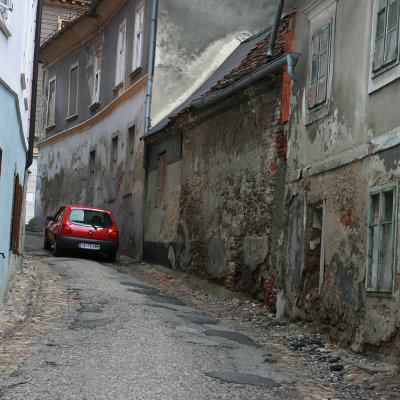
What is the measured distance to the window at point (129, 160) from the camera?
23.3 m

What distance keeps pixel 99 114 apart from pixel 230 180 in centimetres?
1277

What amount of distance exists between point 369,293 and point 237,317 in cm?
379

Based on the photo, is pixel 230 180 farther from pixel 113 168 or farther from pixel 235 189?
pixel 113 168

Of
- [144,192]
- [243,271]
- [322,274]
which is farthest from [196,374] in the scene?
[144,192]

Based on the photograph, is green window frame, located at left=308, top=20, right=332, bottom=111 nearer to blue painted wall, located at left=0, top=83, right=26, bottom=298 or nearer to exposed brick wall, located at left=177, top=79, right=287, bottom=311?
exposed brick wall, located at left=177, top=79, right=287, bottom=311

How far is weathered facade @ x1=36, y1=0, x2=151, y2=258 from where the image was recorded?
22.9m

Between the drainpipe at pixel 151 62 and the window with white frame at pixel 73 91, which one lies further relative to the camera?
the window with white frame at pixel 73 91

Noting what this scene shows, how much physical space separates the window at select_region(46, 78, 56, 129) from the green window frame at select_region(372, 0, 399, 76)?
24.4 metres

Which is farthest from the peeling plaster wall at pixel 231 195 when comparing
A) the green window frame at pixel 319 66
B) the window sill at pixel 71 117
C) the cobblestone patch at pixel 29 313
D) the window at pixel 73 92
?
the window at pixel 73 92

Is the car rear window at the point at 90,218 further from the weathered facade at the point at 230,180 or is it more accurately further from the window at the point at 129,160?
the window at the point at 129,160

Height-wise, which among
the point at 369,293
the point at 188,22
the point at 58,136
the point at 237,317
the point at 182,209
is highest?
the point at 188,22

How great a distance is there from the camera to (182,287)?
635 inches

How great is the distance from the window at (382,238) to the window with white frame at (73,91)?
22.2 meters

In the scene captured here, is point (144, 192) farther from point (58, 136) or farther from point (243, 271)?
point (58, 136)
